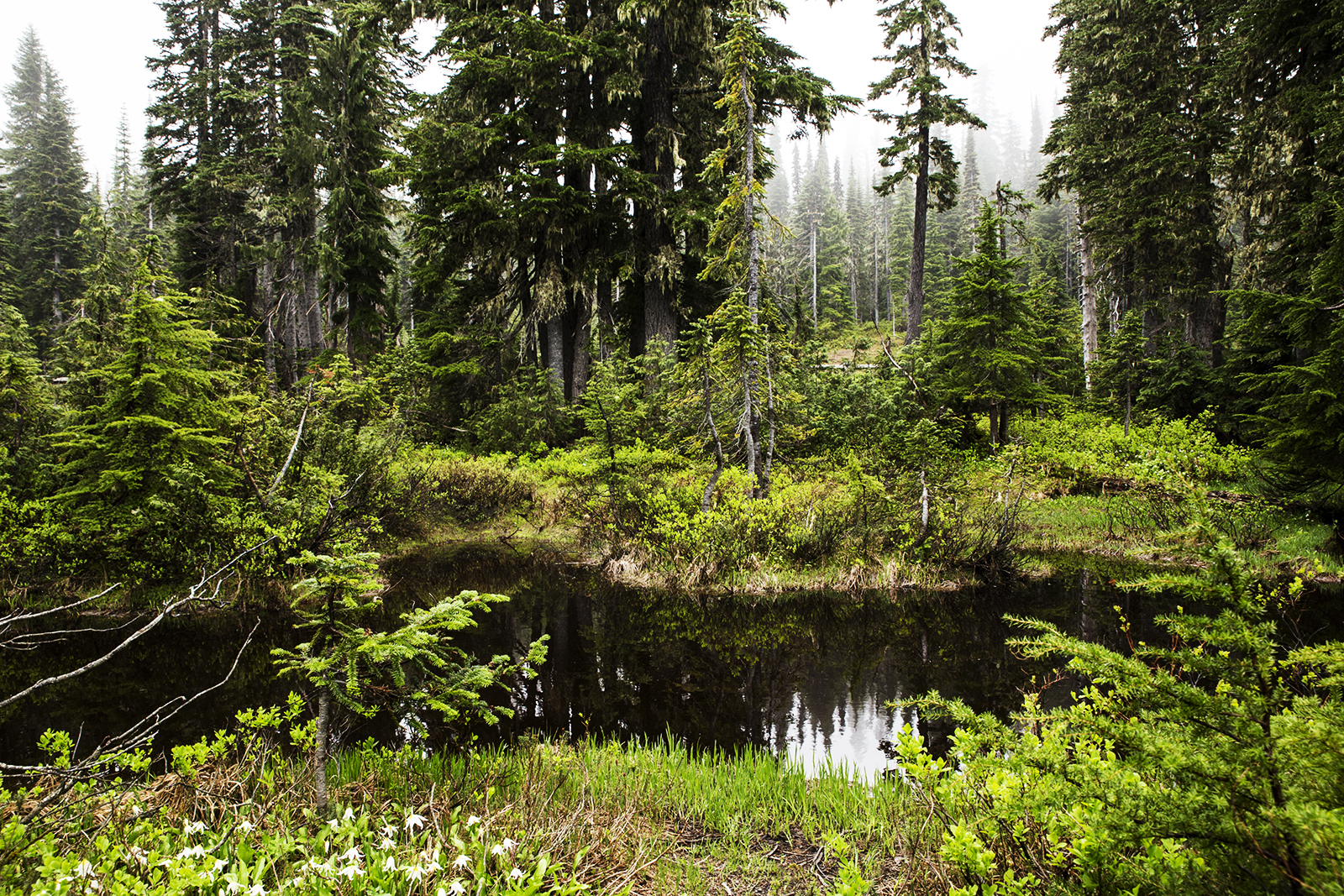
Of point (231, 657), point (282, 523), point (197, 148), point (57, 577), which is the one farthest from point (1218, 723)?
Result: point (197, 148)

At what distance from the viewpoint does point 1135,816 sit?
1.99m

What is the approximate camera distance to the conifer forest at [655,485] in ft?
8.63

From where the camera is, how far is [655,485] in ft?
40.7

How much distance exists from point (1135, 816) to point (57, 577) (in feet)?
39.7

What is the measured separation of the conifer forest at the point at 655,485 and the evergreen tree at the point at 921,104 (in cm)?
16

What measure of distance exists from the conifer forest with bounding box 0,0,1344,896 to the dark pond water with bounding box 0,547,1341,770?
0.34 feet

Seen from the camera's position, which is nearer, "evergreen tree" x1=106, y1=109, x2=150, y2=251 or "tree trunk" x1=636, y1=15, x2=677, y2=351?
"tree trunk" x1=636, y1=15, x2=677, y2=351

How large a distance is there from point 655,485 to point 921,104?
63.7 ft

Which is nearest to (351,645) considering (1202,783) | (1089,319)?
(1202,783)

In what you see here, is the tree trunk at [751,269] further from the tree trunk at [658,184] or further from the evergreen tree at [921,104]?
the evergreen tree at [921,104]

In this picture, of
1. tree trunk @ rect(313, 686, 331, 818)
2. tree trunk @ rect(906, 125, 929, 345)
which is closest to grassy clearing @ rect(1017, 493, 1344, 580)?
tree trunk @ rect(313, 686, 331, 818)

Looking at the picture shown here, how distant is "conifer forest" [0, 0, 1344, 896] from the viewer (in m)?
2.63

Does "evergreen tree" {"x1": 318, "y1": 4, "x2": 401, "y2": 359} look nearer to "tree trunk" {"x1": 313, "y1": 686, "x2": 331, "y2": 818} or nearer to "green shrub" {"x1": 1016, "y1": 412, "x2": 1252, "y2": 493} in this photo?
"tree trunk" {"x1": 313, "y1": 686, "x2": 331, "y2": 818}

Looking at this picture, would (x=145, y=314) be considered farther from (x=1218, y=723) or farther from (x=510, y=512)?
(x=1218, y=723)
